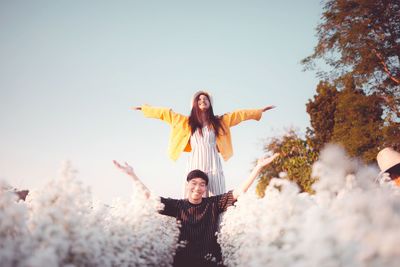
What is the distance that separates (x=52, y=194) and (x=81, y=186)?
17 centimetres

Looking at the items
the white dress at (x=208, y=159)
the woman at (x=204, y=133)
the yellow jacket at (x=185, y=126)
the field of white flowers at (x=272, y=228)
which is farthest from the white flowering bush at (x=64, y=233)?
the yellow jacket at (x=185, y=126)

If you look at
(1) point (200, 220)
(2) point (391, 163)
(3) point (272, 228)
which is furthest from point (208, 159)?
(3) point (272, 228)

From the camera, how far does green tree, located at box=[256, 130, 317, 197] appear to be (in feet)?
57.3

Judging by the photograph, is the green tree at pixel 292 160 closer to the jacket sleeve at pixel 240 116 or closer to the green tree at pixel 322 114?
the green tree at pixel 322 114

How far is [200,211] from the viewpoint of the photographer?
3.65 metres

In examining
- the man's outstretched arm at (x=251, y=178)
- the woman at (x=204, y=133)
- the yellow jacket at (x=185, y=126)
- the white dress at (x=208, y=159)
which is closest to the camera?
the man's outstretched arm at (x=251, y=178)

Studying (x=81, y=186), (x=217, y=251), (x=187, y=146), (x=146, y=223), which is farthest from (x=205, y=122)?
(x=81, y=186)

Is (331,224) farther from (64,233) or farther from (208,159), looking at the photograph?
(208,159)

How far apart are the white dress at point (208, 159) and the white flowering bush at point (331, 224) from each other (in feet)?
6.61

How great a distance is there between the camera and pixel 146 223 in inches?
97.0

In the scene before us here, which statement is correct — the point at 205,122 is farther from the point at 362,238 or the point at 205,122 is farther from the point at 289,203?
the point at 362,238

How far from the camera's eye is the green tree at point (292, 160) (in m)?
17.5

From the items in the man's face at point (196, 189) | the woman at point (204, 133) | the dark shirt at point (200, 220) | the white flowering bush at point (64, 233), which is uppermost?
the woman at point (204, 133)

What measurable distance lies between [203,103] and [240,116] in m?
0.64
